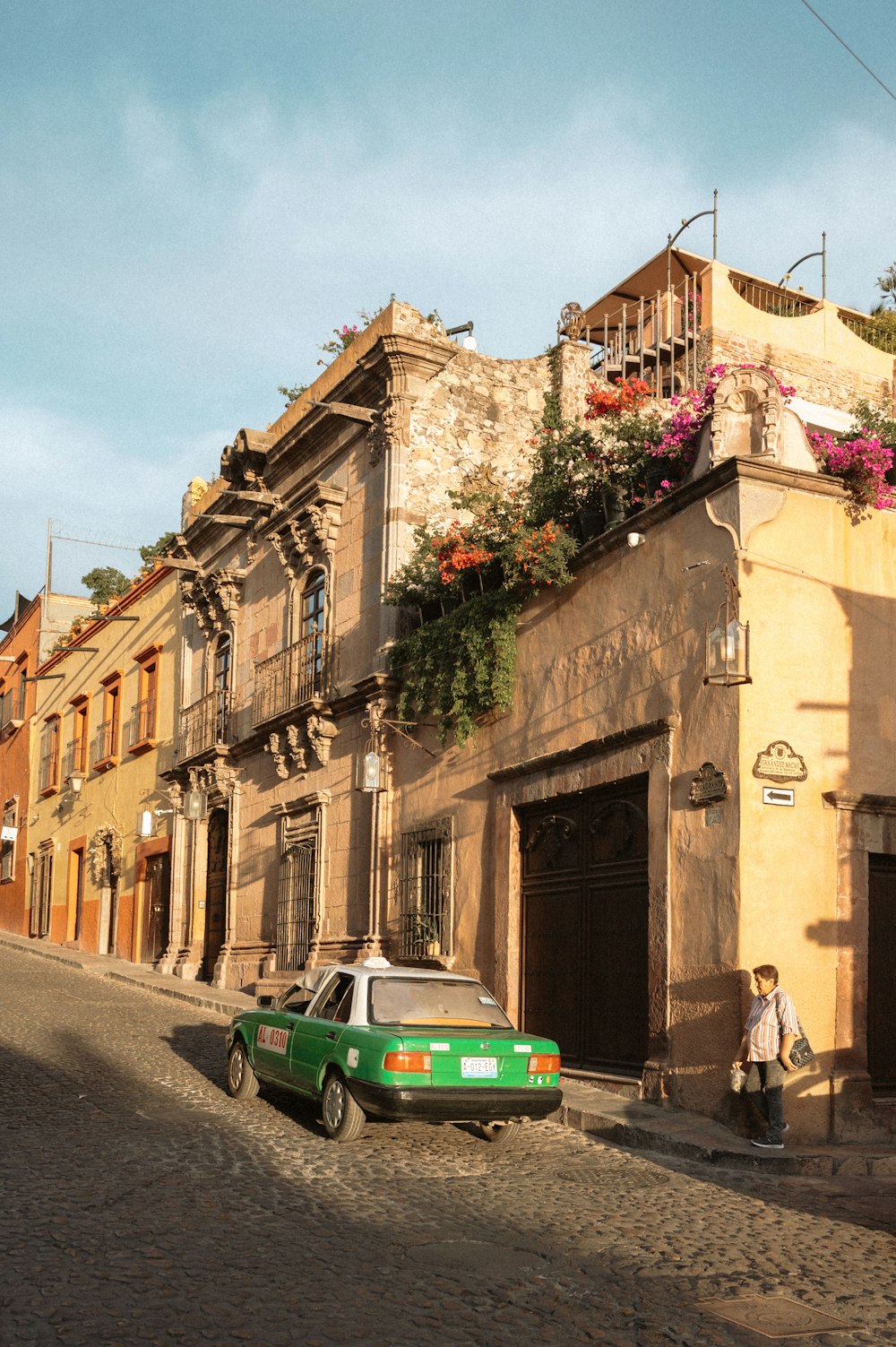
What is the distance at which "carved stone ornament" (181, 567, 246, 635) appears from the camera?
81.9 ft

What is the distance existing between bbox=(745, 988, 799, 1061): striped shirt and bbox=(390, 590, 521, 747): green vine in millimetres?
5573

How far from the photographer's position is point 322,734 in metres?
20.0

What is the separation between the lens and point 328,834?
20000 mm

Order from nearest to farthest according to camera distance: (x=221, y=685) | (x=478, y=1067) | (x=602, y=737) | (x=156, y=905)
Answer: (x=478, y=1067)
(x=602, y=737)
(x=221, y=685)
(x=156, y=905)

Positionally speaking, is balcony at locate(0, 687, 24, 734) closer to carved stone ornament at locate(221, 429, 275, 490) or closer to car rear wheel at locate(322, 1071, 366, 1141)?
carved stone ornament at locate(221, 429, 275, 490)

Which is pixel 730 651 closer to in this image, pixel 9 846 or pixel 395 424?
pixel 395 424

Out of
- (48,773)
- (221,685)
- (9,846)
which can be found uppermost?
(221,685)

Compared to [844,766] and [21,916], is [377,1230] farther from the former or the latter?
[21,916]

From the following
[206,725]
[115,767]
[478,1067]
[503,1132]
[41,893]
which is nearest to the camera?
[478,1067]

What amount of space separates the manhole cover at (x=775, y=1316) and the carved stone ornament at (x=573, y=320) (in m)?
16.8

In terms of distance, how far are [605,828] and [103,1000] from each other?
9986mm

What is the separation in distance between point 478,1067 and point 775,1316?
395cm

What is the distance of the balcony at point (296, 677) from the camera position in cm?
2009

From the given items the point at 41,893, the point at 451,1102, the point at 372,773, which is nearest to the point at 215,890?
the point at 372,773
